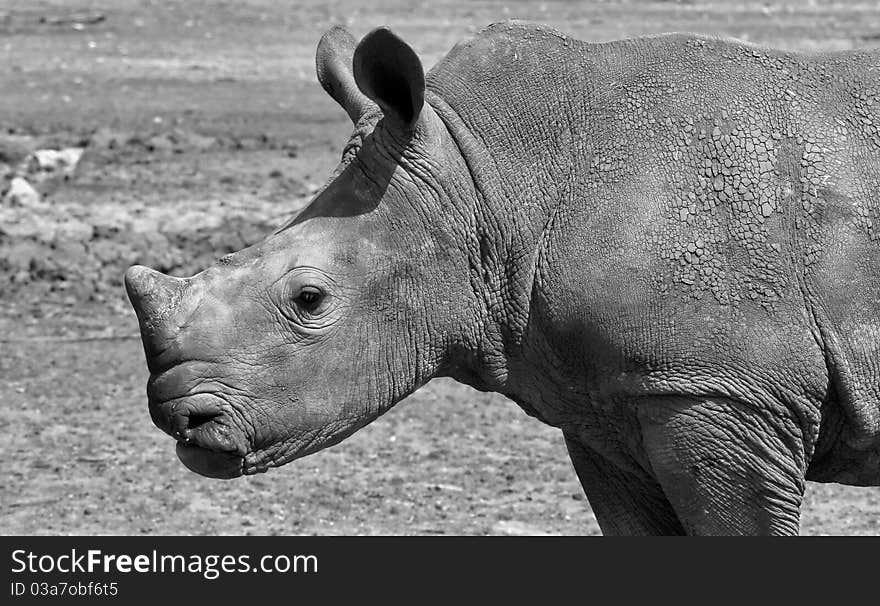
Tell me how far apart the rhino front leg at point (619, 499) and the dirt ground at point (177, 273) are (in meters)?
2.36

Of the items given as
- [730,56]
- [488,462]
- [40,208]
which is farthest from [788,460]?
[40,208]

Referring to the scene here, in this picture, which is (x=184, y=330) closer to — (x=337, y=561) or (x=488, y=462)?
(x=337, y=561)

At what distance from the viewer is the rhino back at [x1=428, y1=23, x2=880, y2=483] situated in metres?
4.10

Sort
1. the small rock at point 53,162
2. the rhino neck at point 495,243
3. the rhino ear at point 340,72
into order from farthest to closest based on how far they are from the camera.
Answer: the small rock at point 53,162
the rhino ear at point 340,72
the rhino neck at point 495,243

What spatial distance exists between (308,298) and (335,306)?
0.08 meters

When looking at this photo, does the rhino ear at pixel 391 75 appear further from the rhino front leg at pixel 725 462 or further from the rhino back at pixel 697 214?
the rhino front leg at pixel 725 462

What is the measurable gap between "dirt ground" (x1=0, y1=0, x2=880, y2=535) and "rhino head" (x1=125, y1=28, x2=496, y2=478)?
301 cm

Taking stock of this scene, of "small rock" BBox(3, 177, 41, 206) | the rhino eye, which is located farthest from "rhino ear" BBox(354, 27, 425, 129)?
"small rock" BBox(3, 177, 41, 206)

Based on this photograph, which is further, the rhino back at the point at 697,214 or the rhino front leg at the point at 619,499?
the rhino front leg at the point at 619,499

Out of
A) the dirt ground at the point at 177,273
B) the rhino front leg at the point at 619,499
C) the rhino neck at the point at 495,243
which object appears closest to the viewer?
the rhino neck at the point at 495,243

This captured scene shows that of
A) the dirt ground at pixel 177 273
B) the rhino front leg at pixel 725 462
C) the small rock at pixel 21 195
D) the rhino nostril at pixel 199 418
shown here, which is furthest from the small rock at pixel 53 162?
the rhino front leg at pixel 725 462

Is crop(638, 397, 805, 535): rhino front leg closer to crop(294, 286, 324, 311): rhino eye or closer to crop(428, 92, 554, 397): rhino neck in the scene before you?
crop(428, 92, 554, 397): rhino neck

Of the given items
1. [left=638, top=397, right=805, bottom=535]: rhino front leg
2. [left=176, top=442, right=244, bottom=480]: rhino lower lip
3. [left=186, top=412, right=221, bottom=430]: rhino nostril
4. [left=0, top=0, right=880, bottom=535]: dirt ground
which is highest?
[left=0, top=0, right=880, bottom=535]: dirt ground

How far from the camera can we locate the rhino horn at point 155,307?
4.04 meters
